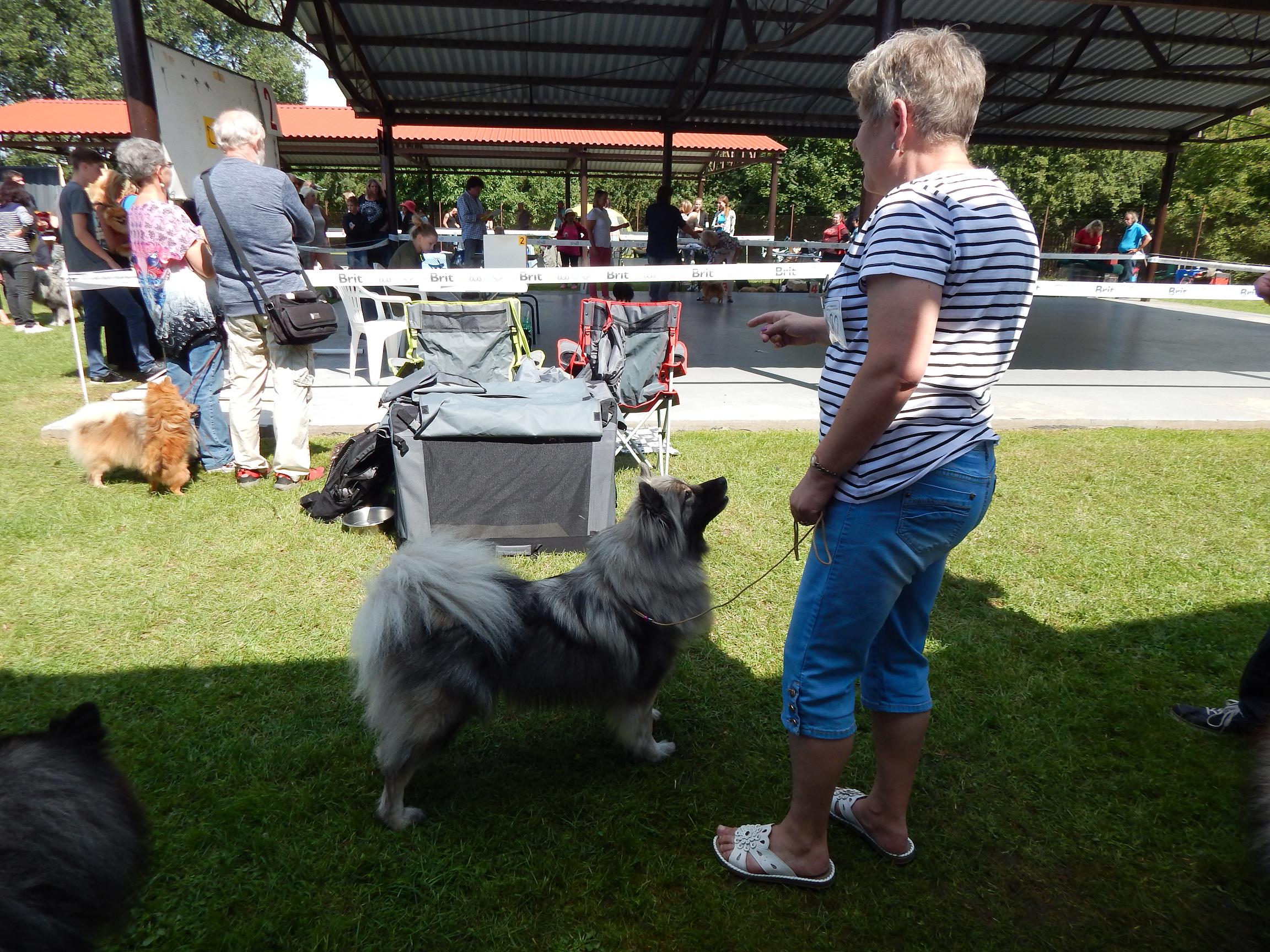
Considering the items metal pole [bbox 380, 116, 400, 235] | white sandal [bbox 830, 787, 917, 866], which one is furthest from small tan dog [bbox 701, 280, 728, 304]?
white sandal [bbox 830, 787, 917, 866]

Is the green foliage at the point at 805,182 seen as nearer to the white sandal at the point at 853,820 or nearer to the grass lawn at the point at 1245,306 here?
the grass lawn at the point at 1245,306

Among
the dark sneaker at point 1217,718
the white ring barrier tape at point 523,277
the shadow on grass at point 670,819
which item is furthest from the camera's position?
the white ring barrier tape at point 523,277

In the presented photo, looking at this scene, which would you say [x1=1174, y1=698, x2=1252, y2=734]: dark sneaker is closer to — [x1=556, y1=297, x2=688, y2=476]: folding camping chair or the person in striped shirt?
[x1=556, y1=297, x2=688, y2=476]: folding camping chair

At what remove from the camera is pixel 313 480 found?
4.79m

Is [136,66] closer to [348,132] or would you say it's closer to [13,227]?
[13,227]

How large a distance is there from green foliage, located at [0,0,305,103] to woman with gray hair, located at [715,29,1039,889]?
4469 centimetres

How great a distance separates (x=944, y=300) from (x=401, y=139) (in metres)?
20.9

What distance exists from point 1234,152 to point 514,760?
3150cm

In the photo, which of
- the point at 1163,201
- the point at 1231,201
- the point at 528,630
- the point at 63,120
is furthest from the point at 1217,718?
the point at 1231,201

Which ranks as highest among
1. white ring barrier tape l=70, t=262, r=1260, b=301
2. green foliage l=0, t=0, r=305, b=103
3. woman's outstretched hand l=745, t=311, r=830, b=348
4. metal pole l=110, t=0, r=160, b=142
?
green foliage l=0, t=0, r=305, b=103

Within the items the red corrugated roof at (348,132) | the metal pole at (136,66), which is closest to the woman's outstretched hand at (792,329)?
the metal pole at (136,66)

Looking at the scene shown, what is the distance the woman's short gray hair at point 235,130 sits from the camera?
3936mm

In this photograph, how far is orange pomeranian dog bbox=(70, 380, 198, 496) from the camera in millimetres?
4410

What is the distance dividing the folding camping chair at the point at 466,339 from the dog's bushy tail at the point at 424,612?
316 centimetres
